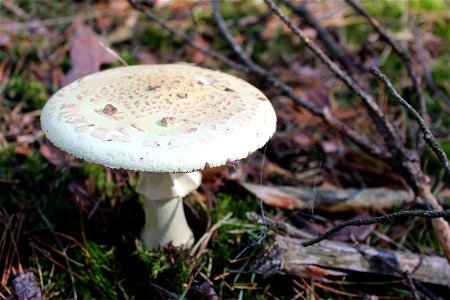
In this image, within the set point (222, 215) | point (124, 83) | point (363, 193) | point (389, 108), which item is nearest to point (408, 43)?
point (389, 108)

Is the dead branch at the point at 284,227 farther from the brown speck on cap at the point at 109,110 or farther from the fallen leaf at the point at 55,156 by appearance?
the fallen leaf at the point at 55,156

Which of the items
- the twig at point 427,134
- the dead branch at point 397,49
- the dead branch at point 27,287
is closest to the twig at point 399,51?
the dead branch at point 397,49

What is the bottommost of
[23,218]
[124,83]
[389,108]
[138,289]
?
[138,289]

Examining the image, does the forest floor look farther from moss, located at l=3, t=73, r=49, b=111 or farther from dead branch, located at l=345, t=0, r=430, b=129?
dead branch, located at l=345, t=0, r=430, b=129

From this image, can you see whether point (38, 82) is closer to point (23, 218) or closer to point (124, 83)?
point (23, 218)

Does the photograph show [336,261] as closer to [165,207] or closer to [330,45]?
[165,207]

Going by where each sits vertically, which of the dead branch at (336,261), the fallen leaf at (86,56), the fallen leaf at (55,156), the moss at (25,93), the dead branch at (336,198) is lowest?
the dead branch at (336,261)

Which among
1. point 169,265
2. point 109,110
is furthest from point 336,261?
point 109,110
